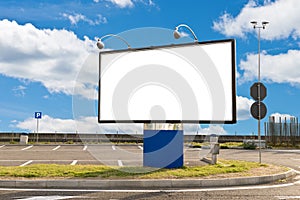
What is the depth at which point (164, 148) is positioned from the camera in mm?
12828

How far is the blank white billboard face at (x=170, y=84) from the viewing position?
517 inches

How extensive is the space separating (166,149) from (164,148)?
7 cm

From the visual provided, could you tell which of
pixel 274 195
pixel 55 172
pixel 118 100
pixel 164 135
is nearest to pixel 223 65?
pixel 164 135

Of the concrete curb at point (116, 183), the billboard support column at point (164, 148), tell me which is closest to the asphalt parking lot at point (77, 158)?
the billboard support column at point (164, 148)

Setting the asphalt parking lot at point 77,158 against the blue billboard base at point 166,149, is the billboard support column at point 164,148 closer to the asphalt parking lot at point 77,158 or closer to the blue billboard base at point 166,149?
the blue billboard base at point 166,149

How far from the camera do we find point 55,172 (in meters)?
11.4

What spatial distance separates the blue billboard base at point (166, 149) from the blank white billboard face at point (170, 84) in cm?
76

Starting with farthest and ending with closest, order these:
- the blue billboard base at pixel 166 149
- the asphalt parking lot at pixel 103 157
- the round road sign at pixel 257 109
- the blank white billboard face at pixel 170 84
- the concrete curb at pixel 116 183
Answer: the asphalt parking lot at pixel 103 157 < the round road sign at pixel 257 109 < the blank white billboard face at pixel 170 84 < the blue billboard base at pixel 166 149 < the concrete curb at pixel 116 183

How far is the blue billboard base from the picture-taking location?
42.0 ft

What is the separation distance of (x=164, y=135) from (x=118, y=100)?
2931 millimetres

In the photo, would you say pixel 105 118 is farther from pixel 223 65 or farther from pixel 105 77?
pixel 223 65

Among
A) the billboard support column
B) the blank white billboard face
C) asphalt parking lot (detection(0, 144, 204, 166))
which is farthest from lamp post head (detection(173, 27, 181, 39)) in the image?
asphalt parking lot (detection(0, 144, 204, 166))

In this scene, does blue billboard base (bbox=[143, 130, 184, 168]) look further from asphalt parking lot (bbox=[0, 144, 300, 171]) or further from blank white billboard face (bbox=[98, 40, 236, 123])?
asphalt parking lot (bbox=[0, 144, 300, 171])

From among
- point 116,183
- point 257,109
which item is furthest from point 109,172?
point 257,109
